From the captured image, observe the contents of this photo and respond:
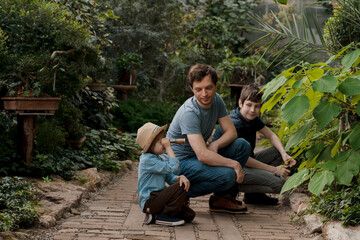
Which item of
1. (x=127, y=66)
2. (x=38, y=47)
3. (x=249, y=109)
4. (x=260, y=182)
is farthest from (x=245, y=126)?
(x=127, y=66)

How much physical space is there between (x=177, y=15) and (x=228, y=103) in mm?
2318

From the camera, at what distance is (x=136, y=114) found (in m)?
9.08

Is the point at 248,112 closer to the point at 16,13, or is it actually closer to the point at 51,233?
the point at 51,233

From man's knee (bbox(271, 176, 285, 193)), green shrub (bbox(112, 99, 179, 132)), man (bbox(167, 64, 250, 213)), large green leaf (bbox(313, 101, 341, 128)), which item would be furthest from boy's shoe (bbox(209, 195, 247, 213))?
green shrub (bbox(112, 99, 179, 132))

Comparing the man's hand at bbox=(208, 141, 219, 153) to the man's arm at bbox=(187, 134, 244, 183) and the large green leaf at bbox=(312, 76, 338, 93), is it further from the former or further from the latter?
the large green leaf at bbox=(312, 76, 338, 93)

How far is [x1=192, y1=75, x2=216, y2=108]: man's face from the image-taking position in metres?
3.92

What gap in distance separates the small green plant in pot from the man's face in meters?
5.80

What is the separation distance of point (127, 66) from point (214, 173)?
6.01m

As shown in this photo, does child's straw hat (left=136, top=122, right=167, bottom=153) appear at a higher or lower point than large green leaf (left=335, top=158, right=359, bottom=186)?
lower

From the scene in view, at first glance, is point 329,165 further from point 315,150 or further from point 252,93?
point 252,93

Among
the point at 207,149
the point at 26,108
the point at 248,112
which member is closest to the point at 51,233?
the point at 207,149

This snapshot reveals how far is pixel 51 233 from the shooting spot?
136 inches

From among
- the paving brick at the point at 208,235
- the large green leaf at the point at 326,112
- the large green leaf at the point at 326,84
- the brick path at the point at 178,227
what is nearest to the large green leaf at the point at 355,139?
the large green leaf at the point at 326,112

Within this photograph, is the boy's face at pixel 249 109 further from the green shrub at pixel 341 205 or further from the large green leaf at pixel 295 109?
the large green leaf at pixel 295 109
